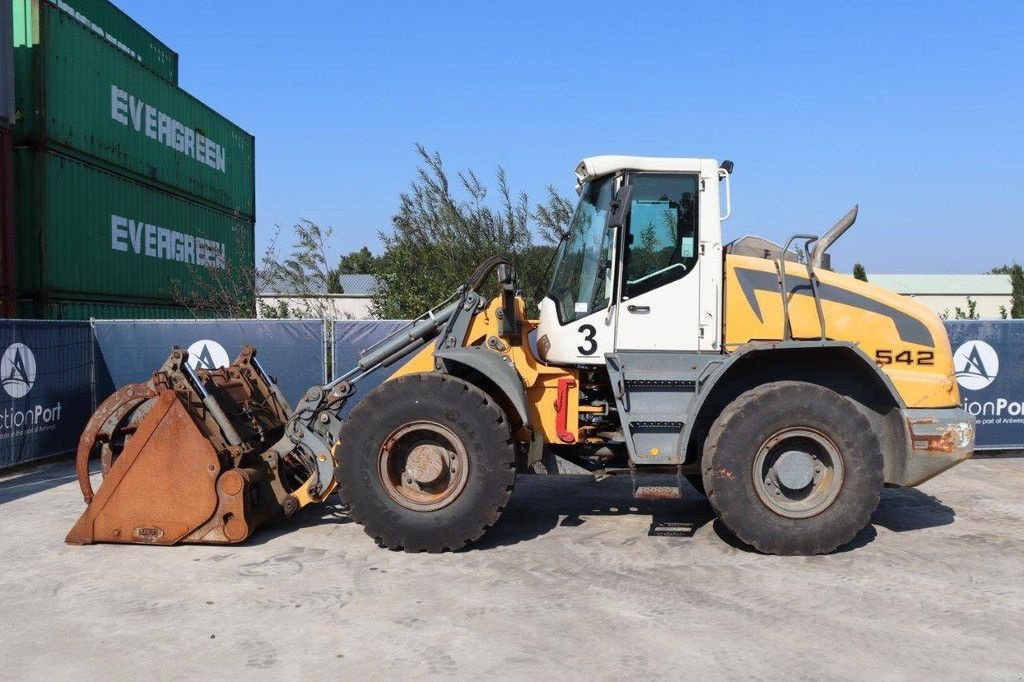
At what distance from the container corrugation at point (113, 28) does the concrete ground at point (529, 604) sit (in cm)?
951

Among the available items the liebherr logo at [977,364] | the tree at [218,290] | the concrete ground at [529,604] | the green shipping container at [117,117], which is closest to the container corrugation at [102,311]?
the tree at [218,290]

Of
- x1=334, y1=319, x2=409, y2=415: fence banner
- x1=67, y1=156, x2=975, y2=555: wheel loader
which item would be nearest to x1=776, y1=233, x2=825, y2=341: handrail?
x1=67, y1=156, x2=975, y2=555: wheel loader

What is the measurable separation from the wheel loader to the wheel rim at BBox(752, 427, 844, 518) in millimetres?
13

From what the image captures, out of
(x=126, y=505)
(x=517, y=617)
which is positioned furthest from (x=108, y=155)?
(x=517, y=617)

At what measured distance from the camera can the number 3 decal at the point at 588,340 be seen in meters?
6.76

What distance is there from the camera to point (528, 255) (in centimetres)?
1658

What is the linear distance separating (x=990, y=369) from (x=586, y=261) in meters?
7.40

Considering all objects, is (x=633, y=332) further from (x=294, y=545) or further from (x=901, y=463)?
(x=294, y=545)

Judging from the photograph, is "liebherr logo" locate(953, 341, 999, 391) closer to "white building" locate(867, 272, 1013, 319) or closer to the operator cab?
the operator cab

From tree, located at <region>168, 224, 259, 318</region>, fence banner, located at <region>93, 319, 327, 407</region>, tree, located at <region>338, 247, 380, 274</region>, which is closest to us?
fence banner, located at <region>93, 319, 327, 407</region>

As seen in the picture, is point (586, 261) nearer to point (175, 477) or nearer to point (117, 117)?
point (175, 477)

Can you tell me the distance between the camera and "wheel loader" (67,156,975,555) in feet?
21.0

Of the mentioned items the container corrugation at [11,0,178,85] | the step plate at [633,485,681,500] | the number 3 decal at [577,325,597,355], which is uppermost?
the container corrugation at [11,0,178,85]

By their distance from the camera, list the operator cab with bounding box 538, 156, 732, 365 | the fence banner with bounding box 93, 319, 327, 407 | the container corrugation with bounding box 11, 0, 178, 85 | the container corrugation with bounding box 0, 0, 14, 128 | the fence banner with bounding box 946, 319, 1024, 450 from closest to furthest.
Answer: the operator cab with bounding box 538, 156, 732, 365
the fence banner with bounding box 946, 319, 1024, 450
the fence banner with bounding box 93, 319, 327, 407
the container corrugation with bounding box 0, 0, 14, 128
the container corrugation with bounding box 11, 0, 178, 85
